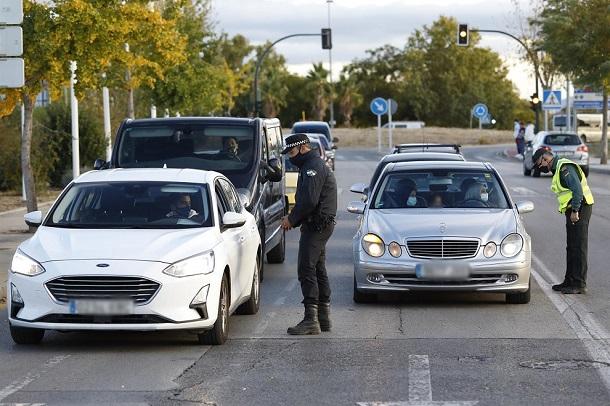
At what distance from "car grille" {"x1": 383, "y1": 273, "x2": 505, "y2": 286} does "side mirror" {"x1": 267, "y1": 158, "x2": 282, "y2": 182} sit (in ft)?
12.4

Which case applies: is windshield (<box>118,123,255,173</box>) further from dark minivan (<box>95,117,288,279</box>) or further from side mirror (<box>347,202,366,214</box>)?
side mirror (<box>347,202,366,214</box>)

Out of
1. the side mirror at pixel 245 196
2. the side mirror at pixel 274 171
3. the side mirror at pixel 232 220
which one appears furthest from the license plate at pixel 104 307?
the side mirror at pixel 274 171

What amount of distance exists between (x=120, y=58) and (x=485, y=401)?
15323 millimetres

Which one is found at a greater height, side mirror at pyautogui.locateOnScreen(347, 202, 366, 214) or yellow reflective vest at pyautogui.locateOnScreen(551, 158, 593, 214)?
yellow reflective vest at pyautogui.locateOnScreen(551, 158, 593, 214)

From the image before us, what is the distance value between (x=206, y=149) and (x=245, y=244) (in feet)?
14.4

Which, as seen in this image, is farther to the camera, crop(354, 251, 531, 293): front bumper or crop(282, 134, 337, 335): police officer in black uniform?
crop(354, 251, 531, 293): front bumper

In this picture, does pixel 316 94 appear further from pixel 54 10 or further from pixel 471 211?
pixel 471 211

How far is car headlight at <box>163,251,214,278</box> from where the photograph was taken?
1009cm

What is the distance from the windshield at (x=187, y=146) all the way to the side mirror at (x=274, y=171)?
1.00 feet

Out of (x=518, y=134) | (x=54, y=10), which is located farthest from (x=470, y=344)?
(x=518, y=134)

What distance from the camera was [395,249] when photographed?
12672 millimetres

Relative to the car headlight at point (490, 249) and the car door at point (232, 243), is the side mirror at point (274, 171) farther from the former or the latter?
the car headlight at point (490, 249)

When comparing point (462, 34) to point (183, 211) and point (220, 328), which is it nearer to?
point (183, 211)

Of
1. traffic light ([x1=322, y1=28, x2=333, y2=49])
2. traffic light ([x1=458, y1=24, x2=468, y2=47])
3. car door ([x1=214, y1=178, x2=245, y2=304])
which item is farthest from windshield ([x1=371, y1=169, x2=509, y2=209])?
traffic light ([x1=322, y1=28, x2=333, y2=49])
